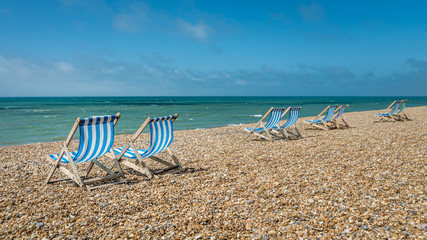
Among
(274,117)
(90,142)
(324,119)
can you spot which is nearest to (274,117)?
(274,117)

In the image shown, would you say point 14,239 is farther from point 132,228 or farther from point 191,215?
point 191,215

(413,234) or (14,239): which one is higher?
(413,234)

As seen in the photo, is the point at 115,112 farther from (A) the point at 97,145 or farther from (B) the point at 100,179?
(A) the point at 97,145

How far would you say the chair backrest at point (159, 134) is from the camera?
16.3 ft

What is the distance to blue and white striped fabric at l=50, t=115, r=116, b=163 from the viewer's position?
14.1 feet

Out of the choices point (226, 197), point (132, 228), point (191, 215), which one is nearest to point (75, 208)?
point (132, 228)

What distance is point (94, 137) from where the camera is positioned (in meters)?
4.43

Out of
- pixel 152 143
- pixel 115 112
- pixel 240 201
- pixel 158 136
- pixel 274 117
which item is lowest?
pixel 240 201

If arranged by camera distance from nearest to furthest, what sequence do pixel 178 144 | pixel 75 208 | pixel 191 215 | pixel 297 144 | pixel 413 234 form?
1. pixel 413 234
2. pixel 191 215
3. pixel 75 208
4. pixel 297 144
5. pixel 178 144

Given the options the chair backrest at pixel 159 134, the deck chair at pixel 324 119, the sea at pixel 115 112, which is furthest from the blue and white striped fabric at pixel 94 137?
the sea at pixel 115 112

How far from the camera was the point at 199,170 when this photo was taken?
5.59m

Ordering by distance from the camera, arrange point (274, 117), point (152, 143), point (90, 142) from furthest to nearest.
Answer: point (274, 117) < point (152, 143) < point (90, 142)

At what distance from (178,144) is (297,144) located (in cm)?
385

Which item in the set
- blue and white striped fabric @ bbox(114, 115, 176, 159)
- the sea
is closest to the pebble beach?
blue and white striped fabric @ bbox(114, 115, 176, 159)
